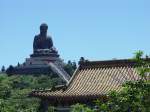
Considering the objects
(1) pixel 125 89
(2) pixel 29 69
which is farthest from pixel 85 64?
(2) pixel 29 69

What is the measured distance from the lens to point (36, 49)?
9638 cm

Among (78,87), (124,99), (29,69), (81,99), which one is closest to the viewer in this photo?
(124,99)

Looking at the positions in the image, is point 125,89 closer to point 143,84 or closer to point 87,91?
point 143,84

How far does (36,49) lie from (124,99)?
88.3m

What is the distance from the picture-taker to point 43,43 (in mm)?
96125

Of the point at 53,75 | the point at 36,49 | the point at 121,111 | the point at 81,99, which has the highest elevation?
the point at 36,49

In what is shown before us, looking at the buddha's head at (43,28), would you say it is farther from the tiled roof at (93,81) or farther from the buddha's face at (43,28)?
the tiled roof at (93,81)

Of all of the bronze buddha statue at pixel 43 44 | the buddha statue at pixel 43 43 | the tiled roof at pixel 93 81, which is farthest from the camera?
the buddha statue at pixel 43 43

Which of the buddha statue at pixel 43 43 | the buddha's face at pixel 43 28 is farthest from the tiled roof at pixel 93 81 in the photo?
the buddha's face at pixel 43 28

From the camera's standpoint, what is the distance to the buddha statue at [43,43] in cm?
9575

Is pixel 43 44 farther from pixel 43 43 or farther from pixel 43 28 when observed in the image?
pixel 43 28

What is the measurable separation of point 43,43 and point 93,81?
75.2 metres

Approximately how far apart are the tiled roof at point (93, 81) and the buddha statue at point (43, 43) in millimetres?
72866

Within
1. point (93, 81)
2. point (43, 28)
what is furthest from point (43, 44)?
point (93, 81)
